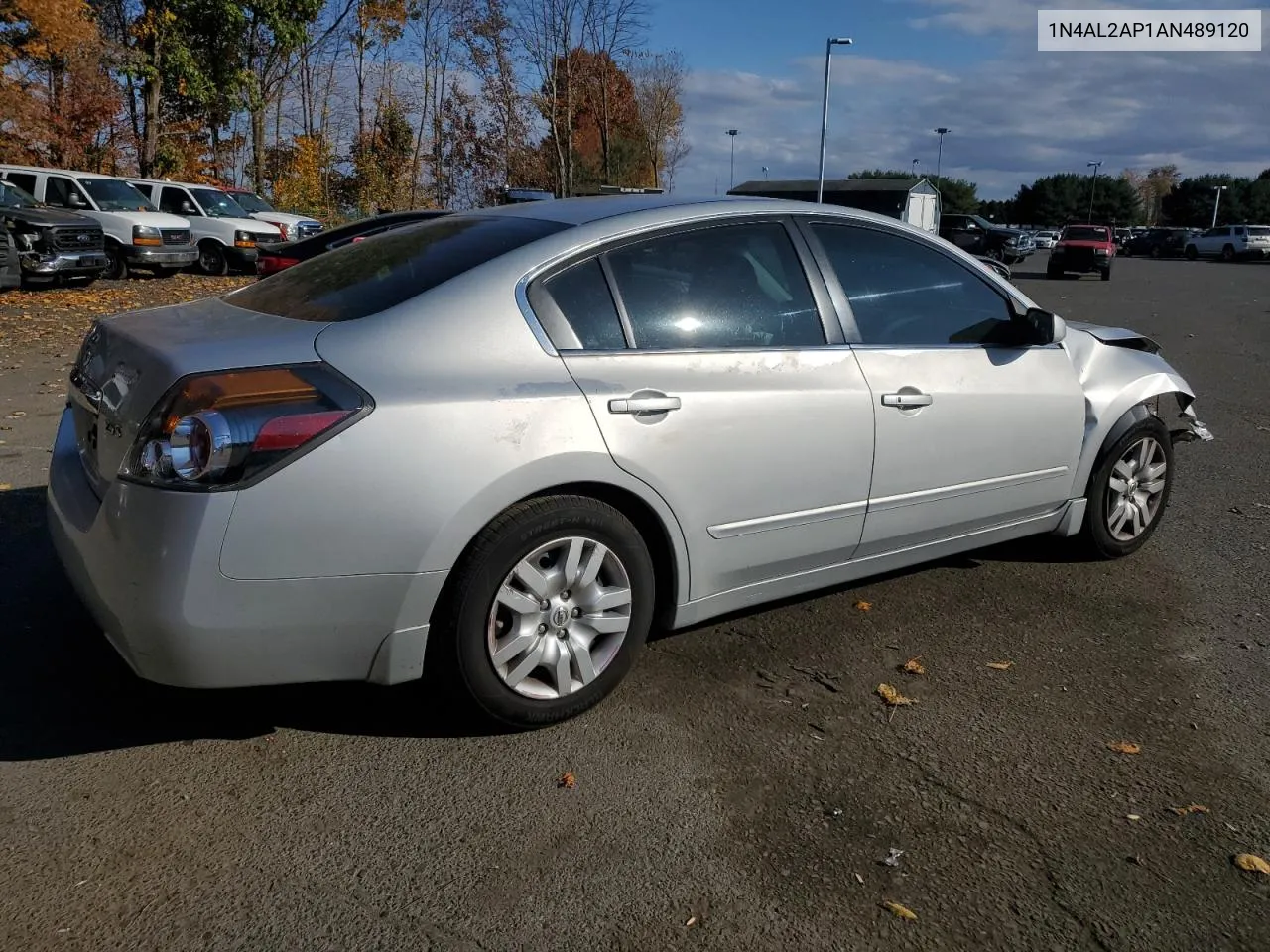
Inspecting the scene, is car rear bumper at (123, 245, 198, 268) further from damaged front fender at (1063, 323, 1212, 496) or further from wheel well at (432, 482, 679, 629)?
wheel well at (432, 482, 679, 629)

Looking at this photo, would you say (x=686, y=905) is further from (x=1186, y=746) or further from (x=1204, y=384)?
(x=1204, y=384)

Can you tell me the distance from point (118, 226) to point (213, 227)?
2675 millimetres

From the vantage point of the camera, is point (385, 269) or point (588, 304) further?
point (385, 269)

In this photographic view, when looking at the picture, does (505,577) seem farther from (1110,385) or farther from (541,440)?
(1110,385)

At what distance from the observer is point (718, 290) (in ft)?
12.0

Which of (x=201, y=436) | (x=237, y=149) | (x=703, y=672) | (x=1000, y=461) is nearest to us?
(x=201, y=436)

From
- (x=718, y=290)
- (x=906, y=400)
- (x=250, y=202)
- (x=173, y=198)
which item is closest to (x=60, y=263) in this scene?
(x=173, y=198)

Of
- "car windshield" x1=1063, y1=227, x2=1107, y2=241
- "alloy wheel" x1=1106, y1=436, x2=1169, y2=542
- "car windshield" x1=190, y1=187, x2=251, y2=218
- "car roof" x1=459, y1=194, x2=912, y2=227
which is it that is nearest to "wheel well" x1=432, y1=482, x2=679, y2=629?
"car roof" x1=459, y1=194, x2=912, y2=227

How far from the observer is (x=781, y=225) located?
3881 mm

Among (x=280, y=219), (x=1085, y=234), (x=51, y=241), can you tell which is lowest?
(x=51, y=241)

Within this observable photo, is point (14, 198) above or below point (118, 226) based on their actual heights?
above

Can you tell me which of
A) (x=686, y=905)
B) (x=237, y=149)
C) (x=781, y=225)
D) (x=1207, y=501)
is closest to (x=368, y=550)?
(x=686, y=905)

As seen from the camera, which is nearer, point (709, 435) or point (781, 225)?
point (709, 435)

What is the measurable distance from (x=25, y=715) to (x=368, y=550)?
1.33 m
